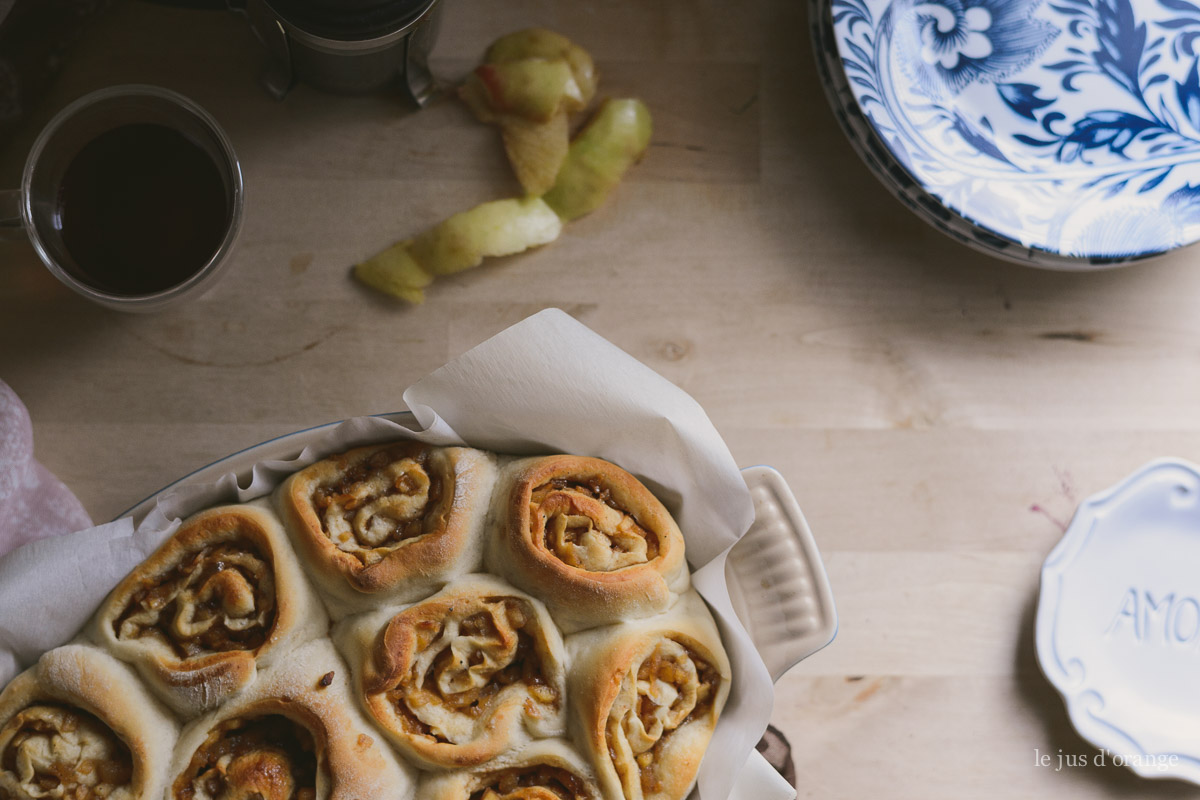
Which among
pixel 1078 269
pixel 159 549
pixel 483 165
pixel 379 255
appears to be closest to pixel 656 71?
pixel 483 165

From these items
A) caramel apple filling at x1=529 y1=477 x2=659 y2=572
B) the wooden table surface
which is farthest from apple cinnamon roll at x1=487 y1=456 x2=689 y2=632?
the wooden table surface

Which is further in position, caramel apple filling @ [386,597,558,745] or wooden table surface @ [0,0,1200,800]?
wooden table surface @ [0,0,1200,800]

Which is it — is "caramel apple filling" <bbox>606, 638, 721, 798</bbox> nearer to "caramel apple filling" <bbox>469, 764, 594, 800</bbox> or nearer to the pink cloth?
"caramel apple filling" <bbox>469, 764, 594, 800</bbox>

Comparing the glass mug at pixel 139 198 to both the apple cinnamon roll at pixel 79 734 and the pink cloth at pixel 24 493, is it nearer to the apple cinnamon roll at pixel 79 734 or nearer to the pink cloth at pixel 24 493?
the pink cloth at pixel 24 493

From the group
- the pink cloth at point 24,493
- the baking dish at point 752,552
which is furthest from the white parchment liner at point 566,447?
the pink cloth at point 24,493

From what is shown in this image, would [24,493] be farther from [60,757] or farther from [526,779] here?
[526,779]

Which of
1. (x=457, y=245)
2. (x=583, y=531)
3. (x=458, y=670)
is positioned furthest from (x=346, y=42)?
(x=458, y=670)
